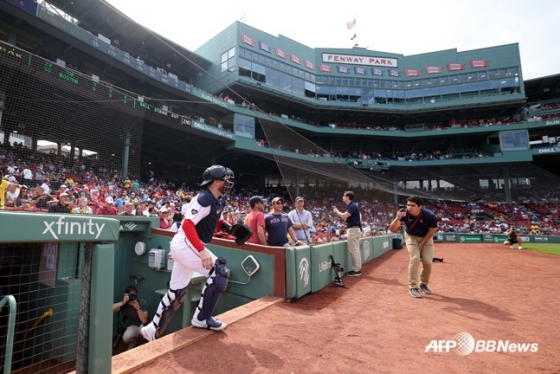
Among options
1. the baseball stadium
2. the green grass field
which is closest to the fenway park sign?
the baseball stadium

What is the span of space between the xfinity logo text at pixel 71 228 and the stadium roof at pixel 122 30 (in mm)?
17974

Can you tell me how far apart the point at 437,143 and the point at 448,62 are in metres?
10.5

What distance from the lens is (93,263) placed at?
184 centimetres

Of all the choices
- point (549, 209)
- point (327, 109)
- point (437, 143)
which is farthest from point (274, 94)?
point (549, 209)

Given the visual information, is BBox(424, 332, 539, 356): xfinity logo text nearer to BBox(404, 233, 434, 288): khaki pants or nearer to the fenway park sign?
BBox(404, 233, 434, 288): khaki pants

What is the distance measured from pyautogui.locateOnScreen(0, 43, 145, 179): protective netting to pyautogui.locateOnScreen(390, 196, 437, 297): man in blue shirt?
30.3 feet

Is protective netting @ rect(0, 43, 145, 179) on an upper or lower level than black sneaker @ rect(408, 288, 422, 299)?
upper

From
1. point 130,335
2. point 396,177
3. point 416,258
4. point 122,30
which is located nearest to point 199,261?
point 130,335

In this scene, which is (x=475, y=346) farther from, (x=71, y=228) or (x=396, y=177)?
(x=396, y=177)

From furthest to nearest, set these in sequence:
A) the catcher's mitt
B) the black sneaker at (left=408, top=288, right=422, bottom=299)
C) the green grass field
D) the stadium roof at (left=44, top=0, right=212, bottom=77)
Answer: the stadium roof at (left=44, top=0, right=212, bottom=77), the green grass field, the black sneaker at (left=408, top=288, right=422, bottom=299), the catcher's mitt

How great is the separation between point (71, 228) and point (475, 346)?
360 cm

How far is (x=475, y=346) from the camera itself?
9.51 feet

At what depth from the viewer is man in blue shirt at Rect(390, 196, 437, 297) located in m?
5.01

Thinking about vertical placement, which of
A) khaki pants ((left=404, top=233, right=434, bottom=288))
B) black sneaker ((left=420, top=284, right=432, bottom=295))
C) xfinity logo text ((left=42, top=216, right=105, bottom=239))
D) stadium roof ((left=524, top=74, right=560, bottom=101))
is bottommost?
black sneaker ((left=420, top=284, right=432, bottom=295))
